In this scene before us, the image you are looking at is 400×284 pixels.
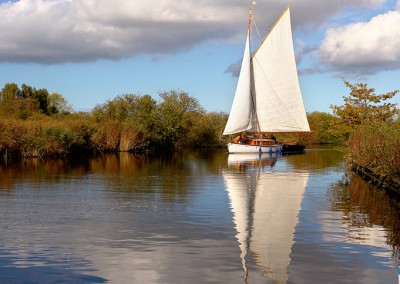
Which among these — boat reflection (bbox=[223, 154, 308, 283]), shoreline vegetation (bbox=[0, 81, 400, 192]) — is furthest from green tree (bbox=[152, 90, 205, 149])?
boat reflection (bbox=[223, 154, 308, 283])

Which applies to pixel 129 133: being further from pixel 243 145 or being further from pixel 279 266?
pixel 279 266

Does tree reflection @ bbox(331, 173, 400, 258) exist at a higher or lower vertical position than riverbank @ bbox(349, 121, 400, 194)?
lower

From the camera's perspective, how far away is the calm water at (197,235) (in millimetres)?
6629

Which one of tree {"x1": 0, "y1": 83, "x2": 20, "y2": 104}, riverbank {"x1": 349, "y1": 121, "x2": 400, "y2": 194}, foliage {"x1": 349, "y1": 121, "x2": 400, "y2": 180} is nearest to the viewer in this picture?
foliage {"x1": 349, "y1": 121, "x2": 400, "y2": 180}

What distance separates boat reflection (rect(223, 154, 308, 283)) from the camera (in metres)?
7.15

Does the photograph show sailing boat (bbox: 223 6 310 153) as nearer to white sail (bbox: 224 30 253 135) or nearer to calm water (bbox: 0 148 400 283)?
white sail (bbox: 224 30 253 135)

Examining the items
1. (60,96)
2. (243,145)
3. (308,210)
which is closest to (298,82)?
(243,145)

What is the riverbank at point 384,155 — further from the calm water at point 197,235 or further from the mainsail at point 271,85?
the mainsail at point 271,85

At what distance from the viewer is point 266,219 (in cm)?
1069

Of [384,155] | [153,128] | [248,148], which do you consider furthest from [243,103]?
[384,155]

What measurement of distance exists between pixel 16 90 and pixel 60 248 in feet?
226

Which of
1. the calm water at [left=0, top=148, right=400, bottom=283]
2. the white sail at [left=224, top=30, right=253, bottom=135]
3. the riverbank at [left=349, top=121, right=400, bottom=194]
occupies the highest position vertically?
the white sail at [left=224, top=30, right=253, bottom=135]

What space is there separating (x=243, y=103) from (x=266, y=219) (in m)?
34.6

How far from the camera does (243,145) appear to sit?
45.5 m
